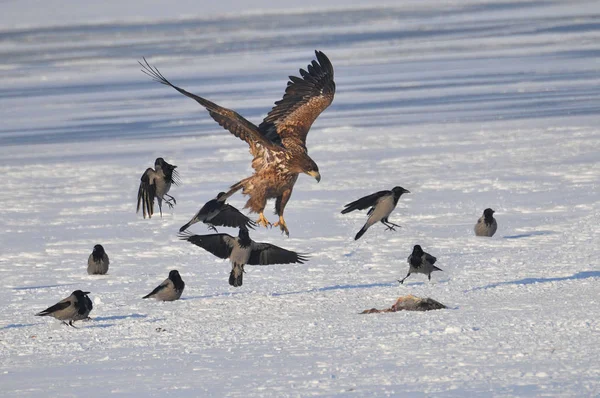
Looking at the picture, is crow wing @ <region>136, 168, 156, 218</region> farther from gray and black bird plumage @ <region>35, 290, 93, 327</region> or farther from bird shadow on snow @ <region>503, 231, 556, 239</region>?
bird shadow on snow @ <region>503, 231, 556, 239</region>

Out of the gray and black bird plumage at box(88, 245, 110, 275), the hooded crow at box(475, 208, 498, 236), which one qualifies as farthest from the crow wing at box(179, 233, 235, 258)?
the hooded crow at box(475, 208, 498, 236)

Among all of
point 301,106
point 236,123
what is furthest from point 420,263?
point 301,106

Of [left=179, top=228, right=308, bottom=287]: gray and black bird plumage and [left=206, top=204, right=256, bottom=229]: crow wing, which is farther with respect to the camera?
[left=206, top=204, right=256, bottom=229]: crow wing

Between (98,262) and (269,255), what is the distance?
53.5 inches

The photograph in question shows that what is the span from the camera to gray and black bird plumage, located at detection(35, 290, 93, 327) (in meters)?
7.57

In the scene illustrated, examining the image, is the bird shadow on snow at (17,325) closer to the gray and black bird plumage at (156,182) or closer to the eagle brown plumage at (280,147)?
the eagle brown plumage at (280,147)

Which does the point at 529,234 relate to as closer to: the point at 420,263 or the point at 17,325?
the point at 420,263

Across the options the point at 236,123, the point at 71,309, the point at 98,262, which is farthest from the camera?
the point at 236,123

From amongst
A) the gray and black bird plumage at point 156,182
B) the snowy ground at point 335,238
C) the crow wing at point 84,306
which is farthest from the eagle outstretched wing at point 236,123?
the crow wing at point 84,306

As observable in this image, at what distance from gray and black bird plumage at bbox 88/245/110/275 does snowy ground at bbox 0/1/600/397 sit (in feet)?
0.43

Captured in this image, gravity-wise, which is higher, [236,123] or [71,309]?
[236,123]

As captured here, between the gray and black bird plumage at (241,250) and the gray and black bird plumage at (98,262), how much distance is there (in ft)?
2.65

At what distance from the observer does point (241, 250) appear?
880 centimetres

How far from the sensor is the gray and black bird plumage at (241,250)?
28.9ft
